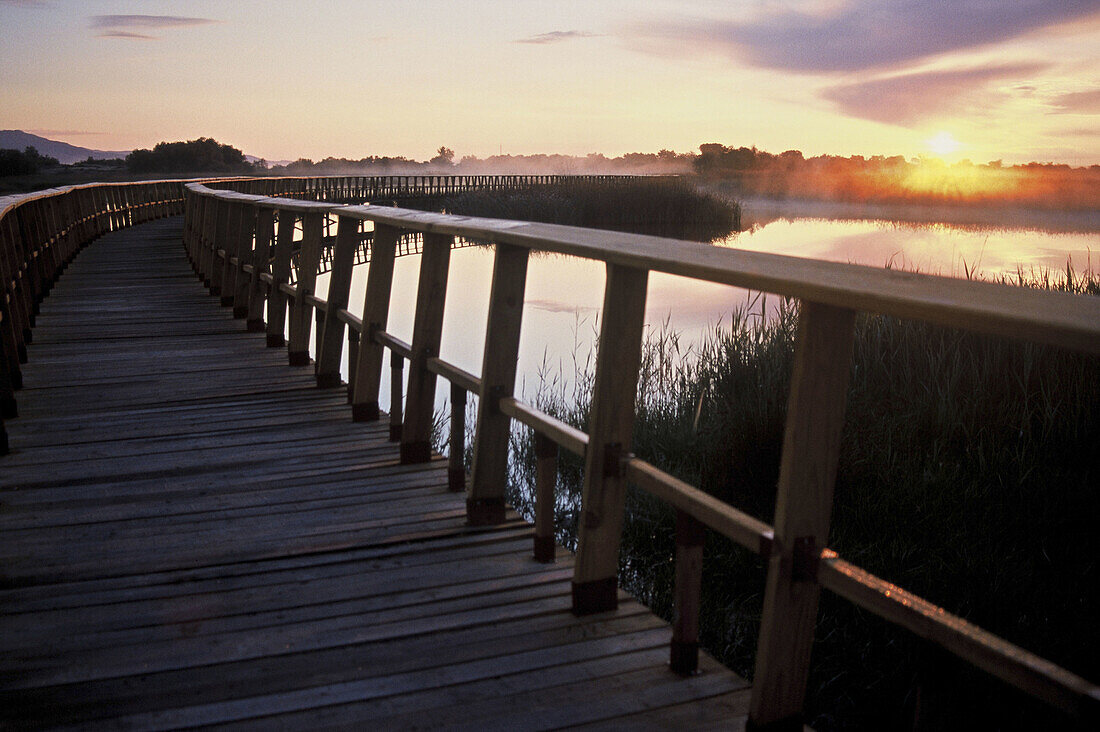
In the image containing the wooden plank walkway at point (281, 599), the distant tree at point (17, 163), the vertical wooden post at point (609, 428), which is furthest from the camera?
the distant tree at point (17, 163)

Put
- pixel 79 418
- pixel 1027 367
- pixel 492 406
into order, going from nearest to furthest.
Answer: pixel 492 406 < pixel 79 418 < pixel 1027 367

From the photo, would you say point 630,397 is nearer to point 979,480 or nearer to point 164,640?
point 164,640

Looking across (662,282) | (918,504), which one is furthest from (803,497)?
(662,282)

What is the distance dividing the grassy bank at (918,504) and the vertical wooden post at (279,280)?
238 cm

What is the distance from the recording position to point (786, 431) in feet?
6.02

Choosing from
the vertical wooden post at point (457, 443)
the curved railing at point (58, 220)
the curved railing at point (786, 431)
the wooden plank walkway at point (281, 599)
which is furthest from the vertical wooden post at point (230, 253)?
the vertical wooden post at point (457, 443)

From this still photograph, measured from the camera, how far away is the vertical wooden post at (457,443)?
3771mm

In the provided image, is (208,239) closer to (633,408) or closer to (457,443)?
(457,443)

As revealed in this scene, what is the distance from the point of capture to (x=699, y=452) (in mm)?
6781

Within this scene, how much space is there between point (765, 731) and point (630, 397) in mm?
934

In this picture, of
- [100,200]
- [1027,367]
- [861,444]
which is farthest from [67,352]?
[100,200]

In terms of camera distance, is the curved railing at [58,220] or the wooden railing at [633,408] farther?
the curved railing at [58,220]

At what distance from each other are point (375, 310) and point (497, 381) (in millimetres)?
1693

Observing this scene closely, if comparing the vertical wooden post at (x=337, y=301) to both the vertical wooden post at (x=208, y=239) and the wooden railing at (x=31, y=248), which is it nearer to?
the wooden railing at (x=31, y=248)
